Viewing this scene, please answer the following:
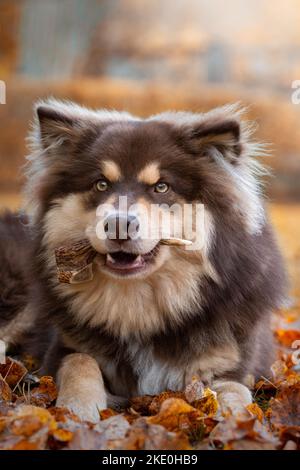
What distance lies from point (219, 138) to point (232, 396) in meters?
1.40

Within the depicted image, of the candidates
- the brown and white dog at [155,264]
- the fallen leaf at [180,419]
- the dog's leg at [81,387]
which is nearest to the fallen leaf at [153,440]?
the fallen leaf at [180,419]

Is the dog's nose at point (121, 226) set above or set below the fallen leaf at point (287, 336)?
above

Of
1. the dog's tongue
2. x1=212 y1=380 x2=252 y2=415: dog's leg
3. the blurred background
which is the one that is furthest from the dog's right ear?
the blurred background

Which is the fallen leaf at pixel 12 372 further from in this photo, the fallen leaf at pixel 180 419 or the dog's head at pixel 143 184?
the fallen leaf at pixel 180 419

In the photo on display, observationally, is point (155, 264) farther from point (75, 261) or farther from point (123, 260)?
point (75, 261)

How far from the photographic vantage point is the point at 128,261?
3584 millimetres

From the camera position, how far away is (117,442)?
2.83 meters

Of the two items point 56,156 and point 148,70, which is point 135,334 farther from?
point 148,70

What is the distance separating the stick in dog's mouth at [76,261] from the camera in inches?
146

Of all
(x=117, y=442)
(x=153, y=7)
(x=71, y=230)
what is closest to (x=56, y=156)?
(x=71, y=230)

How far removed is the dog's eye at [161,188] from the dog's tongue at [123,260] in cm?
38

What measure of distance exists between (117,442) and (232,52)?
1747 cm

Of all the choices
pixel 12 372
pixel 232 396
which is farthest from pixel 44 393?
pixel 232 396

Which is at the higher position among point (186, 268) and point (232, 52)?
point (232, 52)
